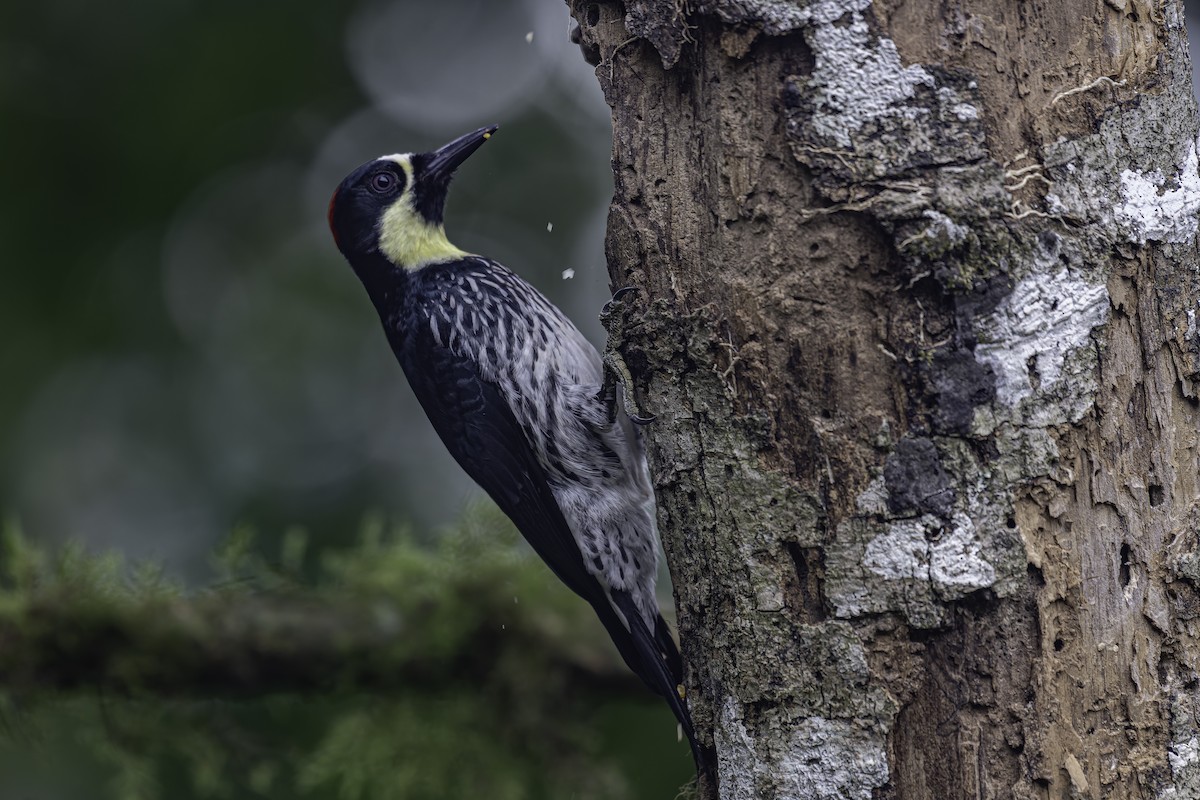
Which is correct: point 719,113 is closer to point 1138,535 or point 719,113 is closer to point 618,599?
point 1138,535

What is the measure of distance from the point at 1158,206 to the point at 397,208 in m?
2.61

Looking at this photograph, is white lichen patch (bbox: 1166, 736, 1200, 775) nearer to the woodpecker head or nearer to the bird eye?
the woodpecker head

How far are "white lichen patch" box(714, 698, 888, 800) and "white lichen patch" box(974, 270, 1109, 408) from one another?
1.99 feet

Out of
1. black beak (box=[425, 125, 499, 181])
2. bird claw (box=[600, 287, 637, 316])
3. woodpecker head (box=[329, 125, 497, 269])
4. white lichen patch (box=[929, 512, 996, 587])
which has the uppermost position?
black beak (box=[425, 125, 499, 181])

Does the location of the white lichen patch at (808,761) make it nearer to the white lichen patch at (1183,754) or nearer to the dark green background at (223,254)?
the white lichen patch at (1183,754)

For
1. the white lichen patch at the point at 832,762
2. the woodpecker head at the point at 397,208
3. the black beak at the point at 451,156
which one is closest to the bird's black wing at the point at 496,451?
the woodpecker head at the point at 397,208

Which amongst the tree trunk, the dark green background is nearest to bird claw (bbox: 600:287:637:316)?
the tree trunk

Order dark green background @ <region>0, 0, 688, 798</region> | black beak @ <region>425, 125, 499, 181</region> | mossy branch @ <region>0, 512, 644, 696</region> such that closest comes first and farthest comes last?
mossy branch @ <region>0, 512, 644, 696</region>, black beak @ <region>425, 125, 499, 181</region>, dark green background @ <region>0, 0, 688, 798</region>

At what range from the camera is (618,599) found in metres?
3.04

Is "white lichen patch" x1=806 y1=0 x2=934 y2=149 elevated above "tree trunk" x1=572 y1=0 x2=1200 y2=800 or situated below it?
above

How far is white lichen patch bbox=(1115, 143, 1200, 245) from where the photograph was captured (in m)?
1.83

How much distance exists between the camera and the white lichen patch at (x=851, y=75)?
183cm

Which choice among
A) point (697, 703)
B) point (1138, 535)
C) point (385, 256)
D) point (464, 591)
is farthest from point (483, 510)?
→ point (1138, 535)

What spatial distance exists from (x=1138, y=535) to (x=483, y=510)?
2.61 m
